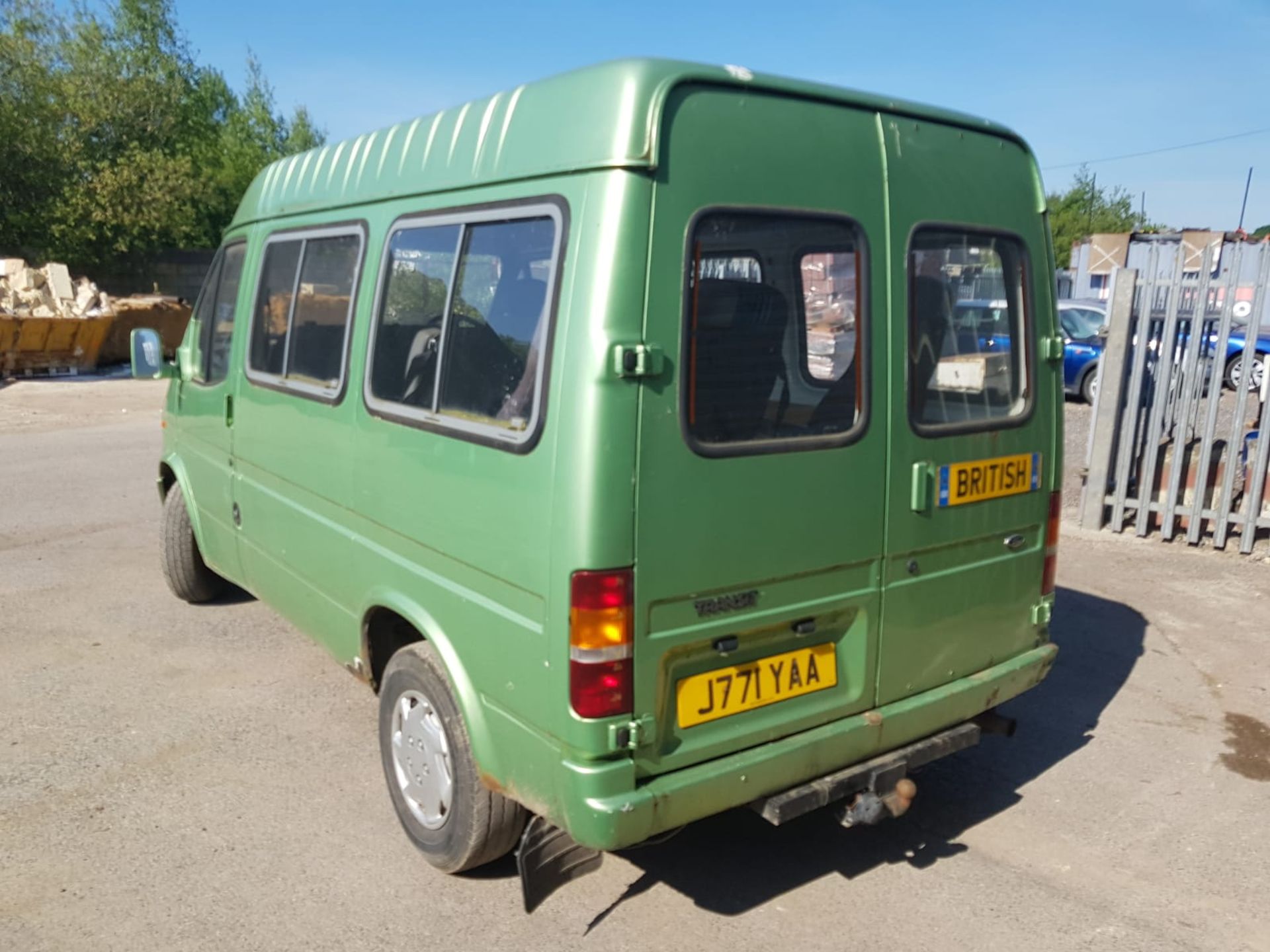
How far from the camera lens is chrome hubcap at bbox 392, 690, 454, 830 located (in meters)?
3.28

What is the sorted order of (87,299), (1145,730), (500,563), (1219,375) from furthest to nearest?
(87,299) → (1219,375) → (1145,730) → (500,563)

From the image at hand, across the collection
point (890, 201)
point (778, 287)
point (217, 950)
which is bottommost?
point (217, 950)

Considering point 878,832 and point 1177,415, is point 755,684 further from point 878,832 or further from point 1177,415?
point 1177,415

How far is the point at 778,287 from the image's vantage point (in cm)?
289

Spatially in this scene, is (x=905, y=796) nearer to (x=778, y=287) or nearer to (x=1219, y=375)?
(x=778, y=287)

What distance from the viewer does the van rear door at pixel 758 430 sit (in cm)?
264

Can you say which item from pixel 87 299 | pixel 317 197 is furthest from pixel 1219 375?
pixel 87 299

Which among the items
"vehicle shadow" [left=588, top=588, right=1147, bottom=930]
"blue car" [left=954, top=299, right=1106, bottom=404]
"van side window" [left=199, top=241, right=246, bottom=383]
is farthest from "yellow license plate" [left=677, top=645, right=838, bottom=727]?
"blue car" [left=954, top=299, right=1106, bottom=404]

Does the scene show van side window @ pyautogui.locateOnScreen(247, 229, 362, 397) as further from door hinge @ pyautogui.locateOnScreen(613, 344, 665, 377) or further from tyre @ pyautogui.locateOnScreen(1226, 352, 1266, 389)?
tyre @ pyautogui.locateOnScreen(1226, 352, 1266, 389)

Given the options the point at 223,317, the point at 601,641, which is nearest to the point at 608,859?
the point at 601,641

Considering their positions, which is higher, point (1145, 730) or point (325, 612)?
point (325, 612)

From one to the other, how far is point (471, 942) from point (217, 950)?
73 centimetres

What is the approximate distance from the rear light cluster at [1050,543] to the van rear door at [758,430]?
0.93m

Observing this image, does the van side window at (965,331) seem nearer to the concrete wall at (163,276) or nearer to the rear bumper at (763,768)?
the rear bumper at (763,768)
